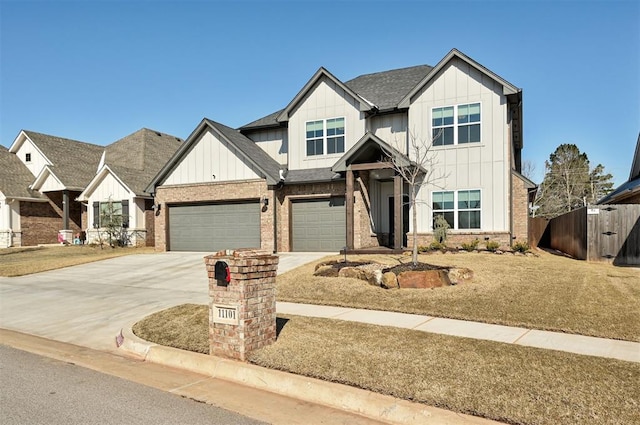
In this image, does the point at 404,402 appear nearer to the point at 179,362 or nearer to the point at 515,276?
the point at 179,362

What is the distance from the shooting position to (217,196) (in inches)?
887

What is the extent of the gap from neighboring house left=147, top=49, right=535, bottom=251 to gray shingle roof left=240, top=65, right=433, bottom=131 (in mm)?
98

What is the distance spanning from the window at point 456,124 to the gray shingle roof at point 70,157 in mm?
23652

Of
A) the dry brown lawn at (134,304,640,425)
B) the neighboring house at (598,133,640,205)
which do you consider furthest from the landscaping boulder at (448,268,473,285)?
the neighboring house at (598,133,640,205)

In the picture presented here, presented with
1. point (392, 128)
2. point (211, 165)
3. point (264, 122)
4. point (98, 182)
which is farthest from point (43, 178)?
point (392, 128)

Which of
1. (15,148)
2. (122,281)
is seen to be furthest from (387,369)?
(15,148)

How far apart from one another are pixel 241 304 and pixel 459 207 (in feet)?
46.4

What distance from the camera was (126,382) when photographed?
6160 millimetres

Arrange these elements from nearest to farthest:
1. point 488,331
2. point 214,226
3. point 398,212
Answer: point 488,331
point 398,212
point 214,226

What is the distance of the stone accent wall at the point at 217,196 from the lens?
21203 mm

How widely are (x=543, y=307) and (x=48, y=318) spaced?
1032 centimetres

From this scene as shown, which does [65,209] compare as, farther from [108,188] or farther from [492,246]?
[492,246]

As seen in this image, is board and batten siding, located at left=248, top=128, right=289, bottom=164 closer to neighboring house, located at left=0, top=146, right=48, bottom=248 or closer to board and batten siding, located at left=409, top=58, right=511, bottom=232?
board and batten siding, located at left=409, top=58, right=511, bottom=232

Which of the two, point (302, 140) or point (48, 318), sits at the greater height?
point (302, 140)
